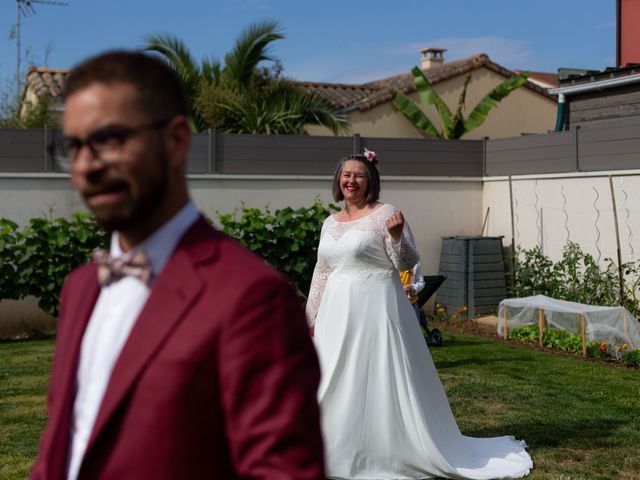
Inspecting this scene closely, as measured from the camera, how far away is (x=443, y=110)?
23.2 meters

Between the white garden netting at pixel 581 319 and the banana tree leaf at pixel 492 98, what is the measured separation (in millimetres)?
A: 9504

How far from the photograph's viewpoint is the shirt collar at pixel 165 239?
193cm

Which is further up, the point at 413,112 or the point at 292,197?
the point at 413,112

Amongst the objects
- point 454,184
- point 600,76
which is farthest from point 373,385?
point 600,76

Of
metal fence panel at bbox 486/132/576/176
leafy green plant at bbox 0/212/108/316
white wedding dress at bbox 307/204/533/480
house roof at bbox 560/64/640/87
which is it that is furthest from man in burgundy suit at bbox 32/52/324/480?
house roof at bbox 560/64/640/87

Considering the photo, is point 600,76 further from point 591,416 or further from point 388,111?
point 591,416

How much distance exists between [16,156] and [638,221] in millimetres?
8892

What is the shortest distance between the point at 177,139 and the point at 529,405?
26.0ft

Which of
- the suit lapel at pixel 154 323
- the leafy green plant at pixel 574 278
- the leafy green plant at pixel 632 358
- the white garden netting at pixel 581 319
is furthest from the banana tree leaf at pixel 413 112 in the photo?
the suit lapel at pixel 154 323

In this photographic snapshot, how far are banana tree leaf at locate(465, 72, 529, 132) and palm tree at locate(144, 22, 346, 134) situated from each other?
3.13 metres

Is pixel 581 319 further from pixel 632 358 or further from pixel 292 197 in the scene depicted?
pixel 292 197

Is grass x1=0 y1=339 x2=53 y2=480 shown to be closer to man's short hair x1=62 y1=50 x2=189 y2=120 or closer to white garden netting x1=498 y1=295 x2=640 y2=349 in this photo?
man's short hair x1=62 y1=50 x2=189 y2=120

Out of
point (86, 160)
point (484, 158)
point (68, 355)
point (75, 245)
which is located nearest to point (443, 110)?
point (484, 158)

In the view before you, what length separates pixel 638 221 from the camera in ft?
42.1
